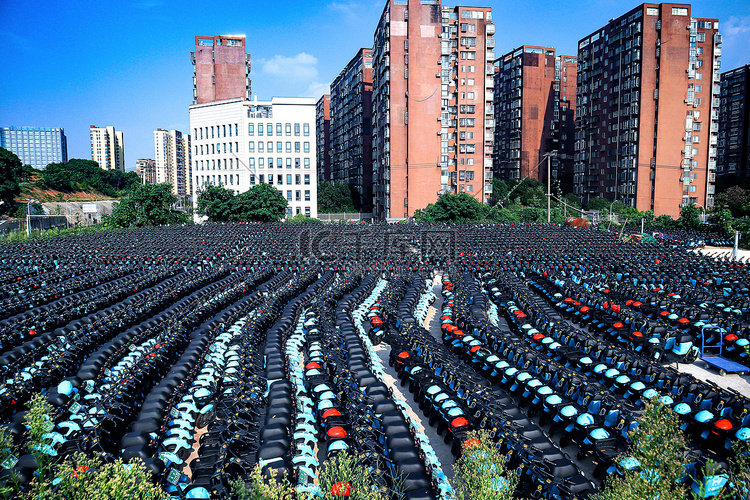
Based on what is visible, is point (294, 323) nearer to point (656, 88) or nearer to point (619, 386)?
point (619, 386)

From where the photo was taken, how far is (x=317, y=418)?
8.72m

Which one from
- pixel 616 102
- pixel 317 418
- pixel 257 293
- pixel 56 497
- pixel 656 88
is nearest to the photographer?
pixel 56 497

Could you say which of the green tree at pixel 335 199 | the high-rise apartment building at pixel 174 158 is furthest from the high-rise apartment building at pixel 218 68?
the high-rise apartment building at pixel 174 158

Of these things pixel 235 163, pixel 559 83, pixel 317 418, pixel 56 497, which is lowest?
pixel 317 418

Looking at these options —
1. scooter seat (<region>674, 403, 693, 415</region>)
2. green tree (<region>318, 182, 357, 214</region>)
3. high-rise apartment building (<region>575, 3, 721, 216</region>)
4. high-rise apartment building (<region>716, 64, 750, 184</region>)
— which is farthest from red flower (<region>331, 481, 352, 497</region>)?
high-rise apartment building (<region>716, 64, 750, 184</region>)

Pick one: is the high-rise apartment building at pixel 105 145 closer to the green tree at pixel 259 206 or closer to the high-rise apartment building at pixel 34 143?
the high-rise apartment building at pixel 34 143

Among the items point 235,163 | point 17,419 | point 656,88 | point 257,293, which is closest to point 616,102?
point 656,88

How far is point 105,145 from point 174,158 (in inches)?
655

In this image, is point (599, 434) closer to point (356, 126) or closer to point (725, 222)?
point (725, 222)

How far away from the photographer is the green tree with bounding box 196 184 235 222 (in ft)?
140

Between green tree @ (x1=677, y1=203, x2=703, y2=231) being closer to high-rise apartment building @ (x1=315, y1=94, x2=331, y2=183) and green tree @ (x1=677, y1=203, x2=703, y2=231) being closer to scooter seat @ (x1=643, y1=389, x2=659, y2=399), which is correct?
scooter seat @ (x1=643, y1=389, x2=659, y2=399)

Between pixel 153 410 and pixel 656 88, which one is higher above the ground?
pixel 656 88

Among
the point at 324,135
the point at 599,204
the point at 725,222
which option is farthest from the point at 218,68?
the point at 725,222

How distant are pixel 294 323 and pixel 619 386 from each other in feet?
29.6
